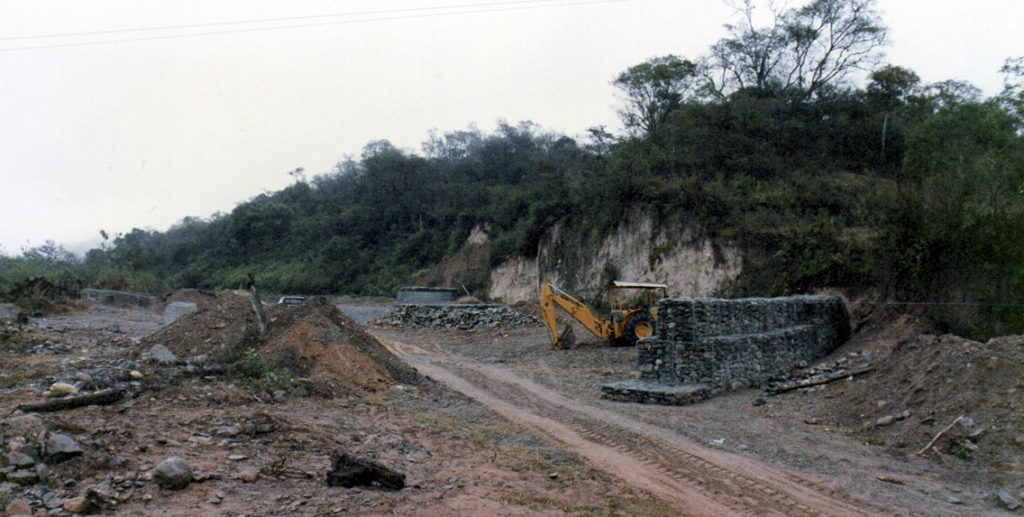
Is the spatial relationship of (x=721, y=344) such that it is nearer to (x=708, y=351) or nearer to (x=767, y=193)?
(x=708, y=351)

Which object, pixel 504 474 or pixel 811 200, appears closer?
pixel 504 474

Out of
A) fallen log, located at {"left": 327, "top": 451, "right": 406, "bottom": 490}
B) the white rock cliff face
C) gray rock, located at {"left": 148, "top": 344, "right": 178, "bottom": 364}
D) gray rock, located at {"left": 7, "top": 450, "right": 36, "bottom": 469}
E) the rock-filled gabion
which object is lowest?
the rock-filled gabion

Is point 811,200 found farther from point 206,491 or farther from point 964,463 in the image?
point 206,491

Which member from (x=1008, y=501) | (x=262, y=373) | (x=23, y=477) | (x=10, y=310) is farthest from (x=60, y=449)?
(x=10, y=310)

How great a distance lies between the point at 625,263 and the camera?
25.3 m

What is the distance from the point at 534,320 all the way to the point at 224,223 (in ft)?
146

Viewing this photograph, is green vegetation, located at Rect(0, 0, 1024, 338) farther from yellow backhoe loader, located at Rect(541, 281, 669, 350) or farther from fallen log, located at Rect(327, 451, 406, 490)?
fallen log, located at Rect(327, 451, 406, 490)

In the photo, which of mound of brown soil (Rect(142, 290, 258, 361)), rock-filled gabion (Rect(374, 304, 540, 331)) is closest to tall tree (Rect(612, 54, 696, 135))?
rock-filled gabion (Rect(374, 304, 540, 331))

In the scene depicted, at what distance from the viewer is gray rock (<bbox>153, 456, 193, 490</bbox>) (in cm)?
482

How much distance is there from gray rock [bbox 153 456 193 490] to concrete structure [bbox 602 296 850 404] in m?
7.44

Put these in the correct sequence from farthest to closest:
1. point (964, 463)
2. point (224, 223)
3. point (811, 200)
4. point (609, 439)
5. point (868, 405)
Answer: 1. point (224, 223)
2. point (811, 200)
3. point (868, 405)
4. point (609, 439)
5. point (964, 463)

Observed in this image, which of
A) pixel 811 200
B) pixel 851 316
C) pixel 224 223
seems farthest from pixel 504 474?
pixel 224 223

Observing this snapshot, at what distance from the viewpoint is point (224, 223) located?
57.8 metres

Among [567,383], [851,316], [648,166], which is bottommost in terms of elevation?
[567,383]
